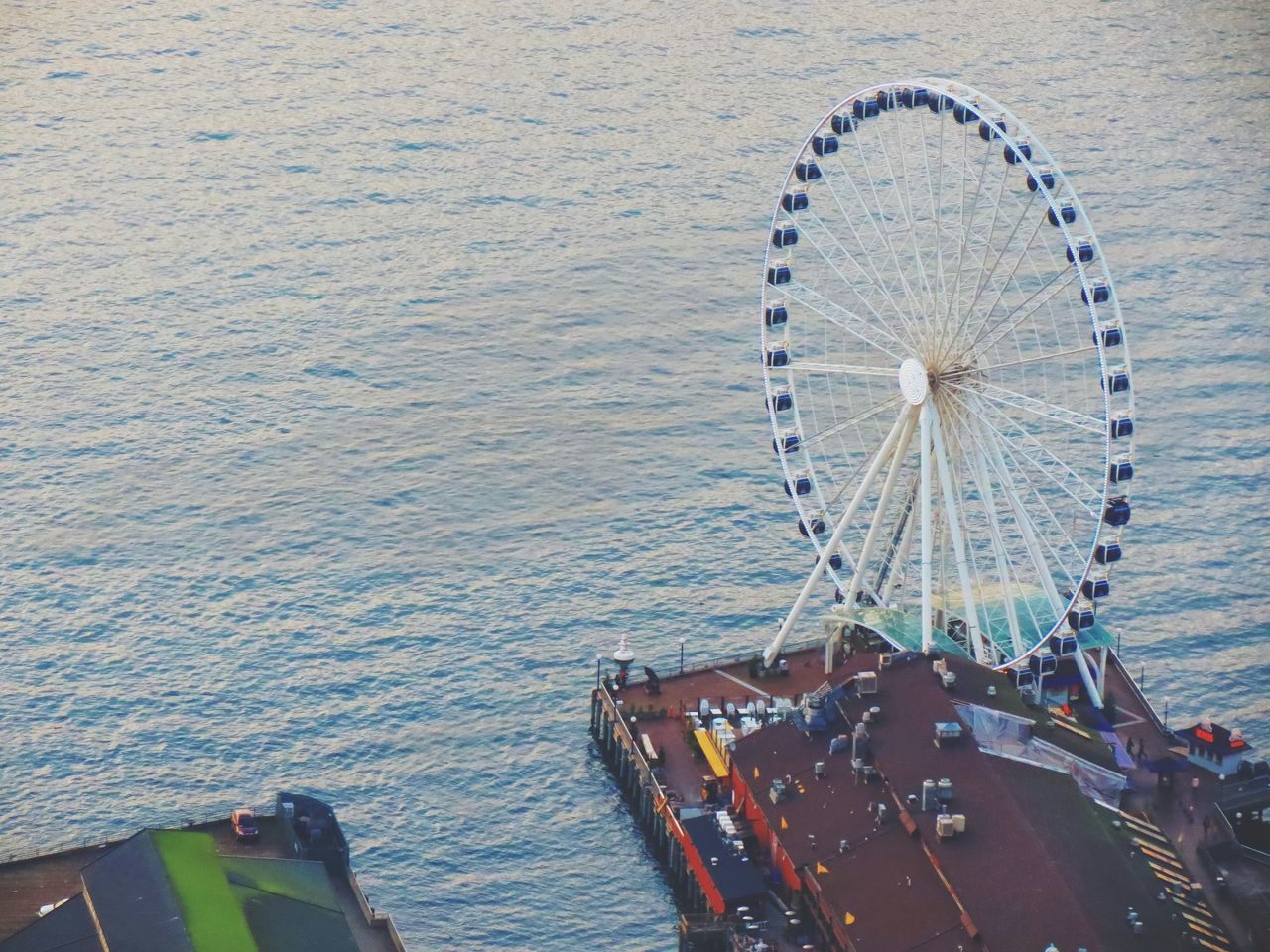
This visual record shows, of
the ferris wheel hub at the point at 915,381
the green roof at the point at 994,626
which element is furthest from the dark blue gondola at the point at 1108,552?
the ferris wheel hub at the point at 915,381

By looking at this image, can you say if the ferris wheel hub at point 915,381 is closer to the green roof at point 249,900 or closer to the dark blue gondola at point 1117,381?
the dark blue gondola at point 1117,381

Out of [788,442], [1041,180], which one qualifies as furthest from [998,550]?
[1041,180]

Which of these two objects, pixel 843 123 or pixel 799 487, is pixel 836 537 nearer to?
pixel 799 487

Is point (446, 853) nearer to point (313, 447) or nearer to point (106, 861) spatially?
point (106, 861)

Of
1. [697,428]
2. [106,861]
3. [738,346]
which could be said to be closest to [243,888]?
[106,861]

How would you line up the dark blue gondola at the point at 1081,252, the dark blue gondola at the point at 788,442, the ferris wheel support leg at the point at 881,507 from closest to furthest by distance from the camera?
the dark blue gondola at the point at 1081,252, the ferris wheel support leg at the point at 881,507, the dark blue gondola at the point at 788,442

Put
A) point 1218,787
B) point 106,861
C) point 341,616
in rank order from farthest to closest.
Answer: point 341,616, point 1218,787, point 106,861

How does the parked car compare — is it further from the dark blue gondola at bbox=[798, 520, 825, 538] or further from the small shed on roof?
the small shed on roof
